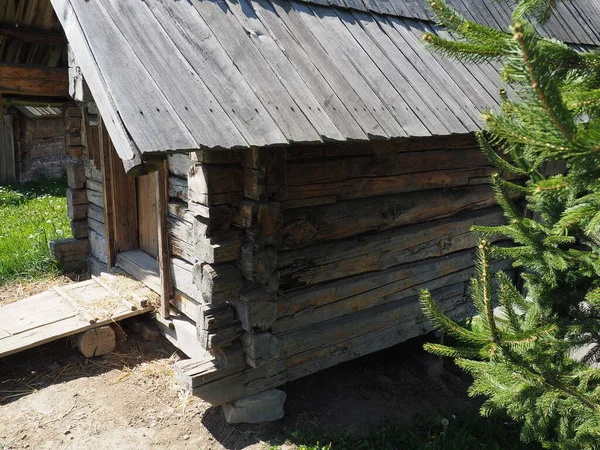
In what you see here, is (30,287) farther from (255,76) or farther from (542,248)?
(542,248)

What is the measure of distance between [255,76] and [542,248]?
2001 mm

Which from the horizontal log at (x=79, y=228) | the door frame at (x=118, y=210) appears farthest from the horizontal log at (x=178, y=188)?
the horizontal log at (x=79, y=228)

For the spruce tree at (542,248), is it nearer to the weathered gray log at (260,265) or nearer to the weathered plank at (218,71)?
the weathered plank at (218,71)

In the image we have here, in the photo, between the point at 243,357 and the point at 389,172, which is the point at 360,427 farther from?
the point at 389,172

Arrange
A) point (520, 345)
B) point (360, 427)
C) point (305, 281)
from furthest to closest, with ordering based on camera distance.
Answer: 1. point (360, 427)
2. point (305, 281)
3. point (520, 345)

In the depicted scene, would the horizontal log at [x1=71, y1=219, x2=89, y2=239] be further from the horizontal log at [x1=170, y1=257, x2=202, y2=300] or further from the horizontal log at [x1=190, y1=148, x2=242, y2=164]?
the horizontal log at [x1=190, y1=148, x2=242, y2=164]

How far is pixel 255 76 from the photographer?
3.36 metres

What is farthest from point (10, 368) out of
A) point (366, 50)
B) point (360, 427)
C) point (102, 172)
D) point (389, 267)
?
point (366, 50)

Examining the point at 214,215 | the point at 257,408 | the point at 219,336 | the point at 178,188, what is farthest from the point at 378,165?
the point at 257,408

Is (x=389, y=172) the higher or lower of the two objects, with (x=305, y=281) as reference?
higher

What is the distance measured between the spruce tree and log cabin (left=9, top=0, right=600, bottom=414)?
112cm

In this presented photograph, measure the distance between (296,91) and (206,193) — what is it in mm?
863

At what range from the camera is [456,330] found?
2480 mm

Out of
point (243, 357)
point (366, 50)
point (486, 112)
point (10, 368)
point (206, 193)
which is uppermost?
point (366, 50)
